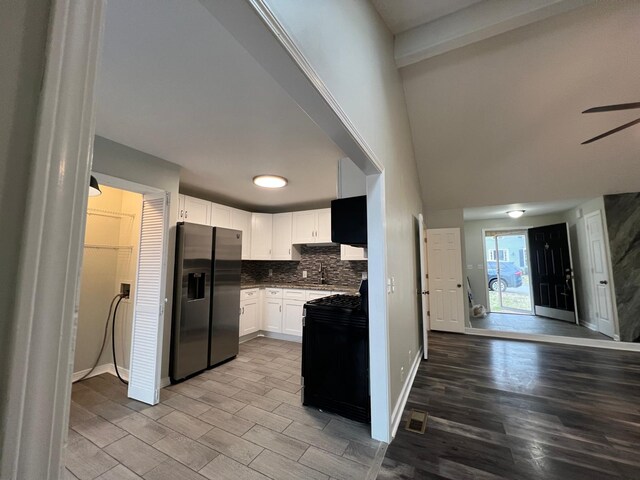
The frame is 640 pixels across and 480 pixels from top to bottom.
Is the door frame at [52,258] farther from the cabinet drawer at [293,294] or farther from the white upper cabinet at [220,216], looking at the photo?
the cabinet drawer at [293,294]

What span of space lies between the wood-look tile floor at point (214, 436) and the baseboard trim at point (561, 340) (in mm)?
3649

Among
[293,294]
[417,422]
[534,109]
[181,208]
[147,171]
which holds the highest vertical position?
[534,109]

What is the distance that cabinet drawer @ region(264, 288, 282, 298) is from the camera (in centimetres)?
455

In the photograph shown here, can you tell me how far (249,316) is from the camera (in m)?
4.36

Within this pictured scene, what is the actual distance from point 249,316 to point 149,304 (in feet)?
6.43

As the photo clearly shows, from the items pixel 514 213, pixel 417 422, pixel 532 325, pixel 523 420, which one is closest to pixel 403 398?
pixel 417 422

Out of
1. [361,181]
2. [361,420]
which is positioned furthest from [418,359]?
[361,181]

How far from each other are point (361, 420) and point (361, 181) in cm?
215

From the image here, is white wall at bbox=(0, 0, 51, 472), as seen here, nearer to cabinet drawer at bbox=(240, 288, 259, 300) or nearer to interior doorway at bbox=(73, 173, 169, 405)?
interior doorway at bbox=(73, 173, 169, 405)

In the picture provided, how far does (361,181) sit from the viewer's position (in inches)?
100

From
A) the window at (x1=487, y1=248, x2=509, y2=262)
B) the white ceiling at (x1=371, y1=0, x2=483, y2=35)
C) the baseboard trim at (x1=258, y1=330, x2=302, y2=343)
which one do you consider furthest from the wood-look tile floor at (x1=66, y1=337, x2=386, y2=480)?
the window at (x1=487, y1=248, x2=509, y2=262)

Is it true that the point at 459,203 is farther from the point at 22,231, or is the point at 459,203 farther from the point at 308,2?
the point at 22,231

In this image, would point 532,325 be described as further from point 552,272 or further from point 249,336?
point 249,336

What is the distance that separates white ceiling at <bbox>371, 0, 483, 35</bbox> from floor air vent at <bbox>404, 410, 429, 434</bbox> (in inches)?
141
